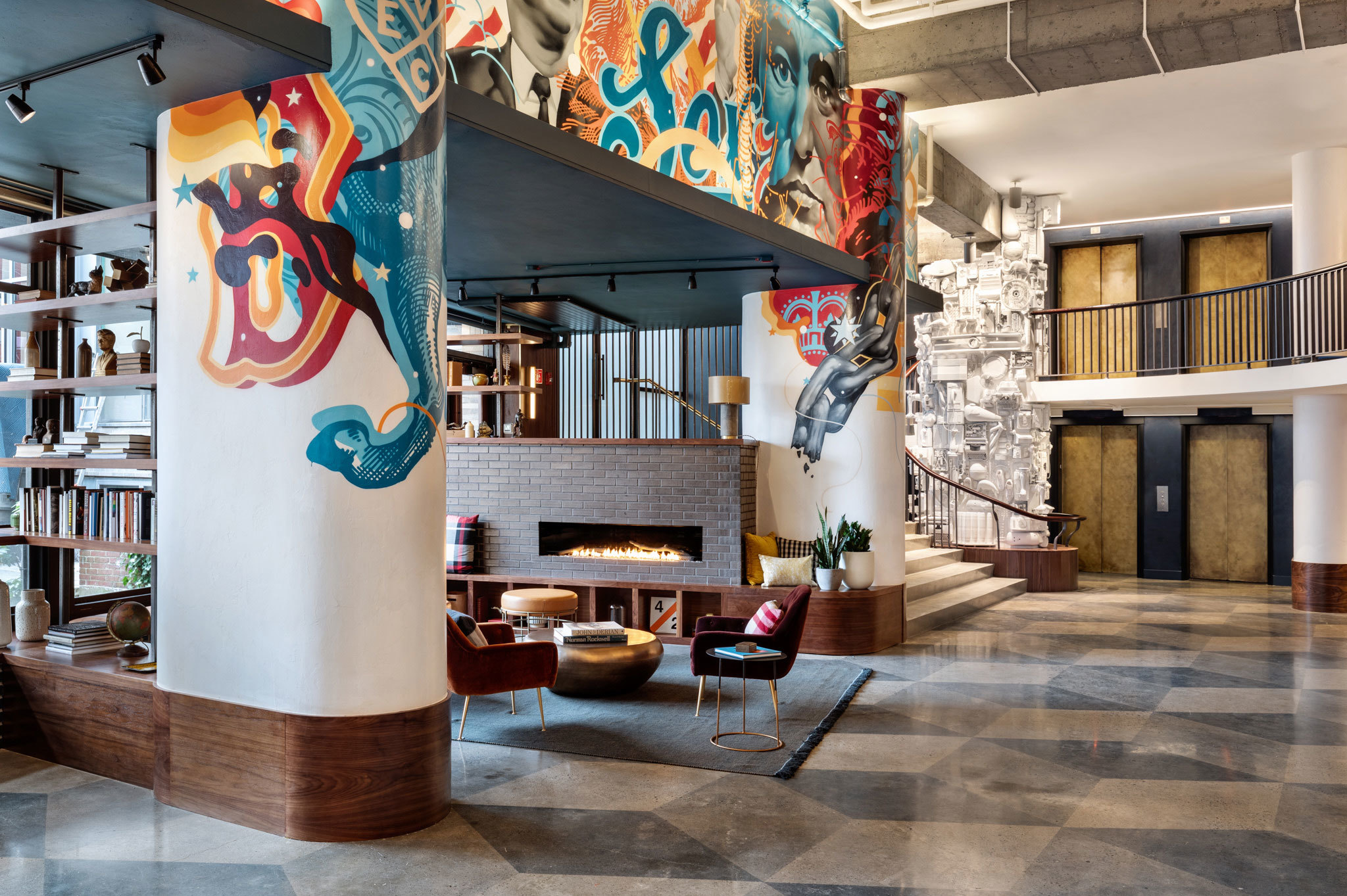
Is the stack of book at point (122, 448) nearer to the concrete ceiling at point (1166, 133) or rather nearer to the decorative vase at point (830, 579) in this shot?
the decorative vase at point (830, 579)

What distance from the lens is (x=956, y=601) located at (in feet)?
33.6

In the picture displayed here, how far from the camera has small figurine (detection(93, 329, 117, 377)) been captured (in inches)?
200

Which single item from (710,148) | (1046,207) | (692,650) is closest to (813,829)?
(692,650)

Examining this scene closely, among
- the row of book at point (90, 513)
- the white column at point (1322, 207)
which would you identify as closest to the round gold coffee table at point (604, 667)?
the row of book at point (90, 513)

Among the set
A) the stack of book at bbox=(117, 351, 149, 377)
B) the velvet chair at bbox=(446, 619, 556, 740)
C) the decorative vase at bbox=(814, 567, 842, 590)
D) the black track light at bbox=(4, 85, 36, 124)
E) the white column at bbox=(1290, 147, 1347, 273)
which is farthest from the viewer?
the white column at bbox=(1290, 147, 1347, 273)

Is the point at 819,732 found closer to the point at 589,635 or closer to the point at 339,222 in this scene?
the point at 589,635

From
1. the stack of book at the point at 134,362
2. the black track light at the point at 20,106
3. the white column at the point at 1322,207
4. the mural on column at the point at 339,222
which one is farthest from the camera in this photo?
the white column at the point at 1322,207

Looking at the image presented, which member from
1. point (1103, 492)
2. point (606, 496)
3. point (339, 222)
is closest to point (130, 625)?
point (339, 222)

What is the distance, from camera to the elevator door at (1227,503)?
13.6 m

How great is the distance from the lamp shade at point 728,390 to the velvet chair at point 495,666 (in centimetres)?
343

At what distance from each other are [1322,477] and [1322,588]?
123cm

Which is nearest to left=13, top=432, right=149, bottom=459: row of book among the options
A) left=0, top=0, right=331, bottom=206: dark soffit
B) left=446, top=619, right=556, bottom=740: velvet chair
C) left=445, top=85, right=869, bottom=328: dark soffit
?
left=0, top=0, right=331, bottom=206: dark soffit

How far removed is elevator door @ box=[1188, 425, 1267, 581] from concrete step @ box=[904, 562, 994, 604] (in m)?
3.88

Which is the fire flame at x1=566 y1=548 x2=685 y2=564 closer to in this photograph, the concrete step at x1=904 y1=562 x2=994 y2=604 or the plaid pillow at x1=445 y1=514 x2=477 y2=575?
the plaid pillow at x1=445 y1=514 x2=477 y2=575
